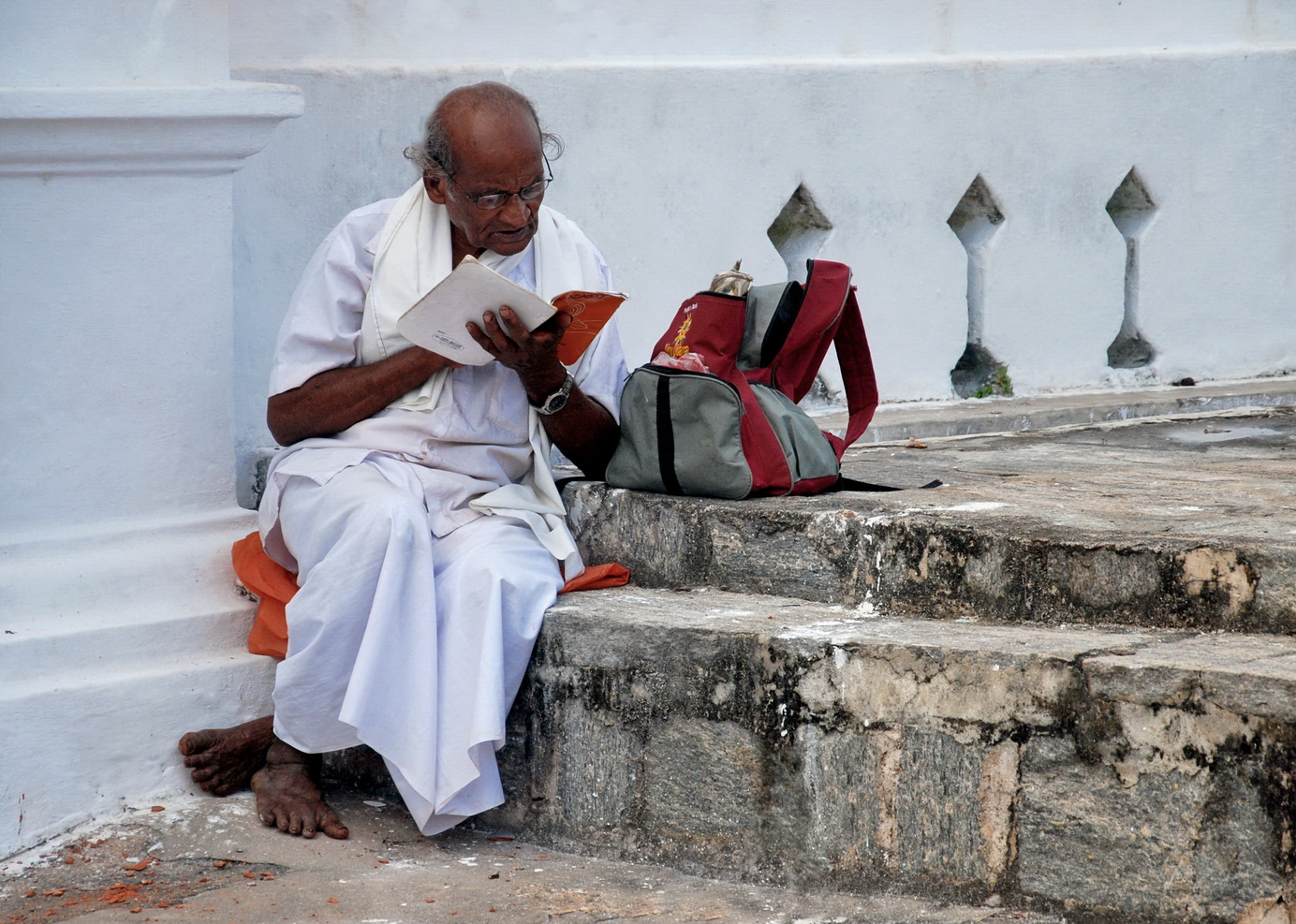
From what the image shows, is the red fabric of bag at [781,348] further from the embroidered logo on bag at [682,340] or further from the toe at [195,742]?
the toe at [195,742]

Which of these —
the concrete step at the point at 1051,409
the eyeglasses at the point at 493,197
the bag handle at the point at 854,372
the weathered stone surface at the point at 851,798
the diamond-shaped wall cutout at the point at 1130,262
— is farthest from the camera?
the diamond-shaped wall cutout at the point at 1130,262

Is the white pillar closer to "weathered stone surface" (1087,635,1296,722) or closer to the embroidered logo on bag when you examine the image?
the embroidered logo on bag

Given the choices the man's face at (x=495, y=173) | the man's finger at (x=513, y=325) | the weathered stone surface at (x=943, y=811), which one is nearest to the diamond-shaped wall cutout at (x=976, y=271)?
the man's face at (x=495, y=173)

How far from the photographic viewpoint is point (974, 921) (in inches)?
96.7

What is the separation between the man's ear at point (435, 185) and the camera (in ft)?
9.75

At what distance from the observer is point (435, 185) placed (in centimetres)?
301

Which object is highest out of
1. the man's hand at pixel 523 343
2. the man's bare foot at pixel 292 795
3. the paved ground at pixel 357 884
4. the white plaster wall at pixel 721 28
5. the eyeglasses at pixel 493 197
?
the white plaster wall at pixel 721 28

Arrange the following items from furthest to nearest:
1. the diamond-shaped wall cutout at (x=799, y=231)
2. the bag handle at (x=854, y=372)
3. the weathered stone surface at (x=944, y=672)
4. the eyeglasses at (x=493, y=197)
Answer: the diamond-shaped wall cutout at (x=799, y=231)
the bag handle at (x=854, y=372)
the eyeglasses at (x=493, y=197)
the weathered stone surface at (x=944, y=672)

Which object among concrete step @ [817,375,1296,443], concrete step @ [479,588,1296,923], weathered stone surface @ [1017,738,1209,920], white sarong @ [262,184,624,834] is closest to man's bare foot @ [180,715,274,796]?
white sarong @ [262,184,624,834]

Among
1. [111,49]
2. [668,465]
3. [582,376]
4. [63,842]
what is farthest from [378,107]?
[63,842]

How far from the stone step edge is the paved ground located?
55 cm

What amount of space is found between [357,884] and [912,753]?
0.96 metres

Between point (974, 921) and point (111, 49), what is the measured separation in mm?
2290

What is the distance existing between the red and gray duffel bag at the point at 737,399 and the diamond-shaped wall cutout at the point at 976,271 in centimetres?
152
